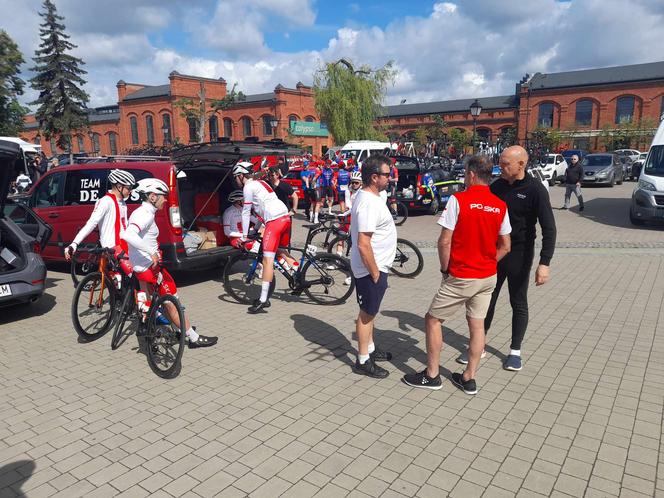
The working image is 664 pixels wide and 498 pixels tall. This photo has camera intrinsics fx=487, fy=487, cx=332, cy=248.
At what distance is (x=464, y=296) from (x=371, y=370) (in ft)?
3.85

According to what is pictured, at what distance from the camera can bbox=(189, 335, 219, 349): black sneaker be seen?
5184mm

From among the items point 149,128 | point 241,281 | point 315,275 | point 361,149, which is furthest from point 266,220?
point 149,128

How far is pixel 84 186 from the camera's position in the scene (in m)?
→ 7.85

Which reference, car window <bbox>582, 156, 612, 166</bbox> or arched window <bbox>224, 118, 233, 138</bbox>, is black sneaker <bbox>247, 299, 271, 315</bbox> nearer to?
car window <bbox>582, 156, 612, 166</bbox>

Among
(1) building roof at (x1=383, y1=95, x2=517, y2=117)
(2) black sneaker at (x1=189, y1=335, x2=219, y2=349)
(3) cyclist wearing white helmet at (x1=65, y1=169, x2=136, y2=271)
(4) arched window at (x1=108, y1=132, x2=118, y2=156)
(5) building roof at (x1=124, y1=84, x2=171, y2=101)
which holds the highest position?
(5) building roof at (x1=124, y1=84, x2=171, y2=101)

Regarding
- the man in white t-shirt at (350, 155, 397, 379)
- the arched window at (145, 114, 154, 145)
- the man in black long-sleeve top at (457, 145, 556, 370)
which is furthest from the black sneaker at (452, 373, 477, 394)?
the arched window at (145, 114, 154, 145)

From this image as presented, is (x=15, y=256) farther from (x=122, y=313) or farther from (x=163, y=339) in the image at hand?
(x=163, y=339)

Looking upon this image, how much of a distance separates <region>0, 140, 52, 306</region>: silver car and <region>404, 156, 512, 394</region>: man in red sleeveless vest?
4.88 m

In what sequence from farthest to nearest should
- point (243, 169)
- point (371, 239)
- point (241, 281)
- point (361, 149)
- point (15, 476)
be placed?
point (361, 149) → point (241, 281) → point (243, 169) → point (371, 239) → point (15, 476)

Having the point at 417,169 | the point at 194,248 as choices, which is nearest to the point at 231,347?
the point at 194,248

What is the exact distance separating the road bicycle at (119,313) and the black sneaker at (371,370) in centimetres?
163

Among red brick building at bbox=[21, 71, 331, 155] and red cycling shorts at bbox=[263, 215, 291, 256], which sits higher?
red brick building at bbox=[21, 71, 331, 155]

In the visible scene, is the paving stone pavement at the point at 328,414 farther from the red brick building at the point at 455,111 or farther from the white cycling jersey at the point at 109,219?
the red brick building at the point at 455,111

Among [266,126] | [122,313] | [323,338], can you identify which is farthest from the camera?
[266,126]
